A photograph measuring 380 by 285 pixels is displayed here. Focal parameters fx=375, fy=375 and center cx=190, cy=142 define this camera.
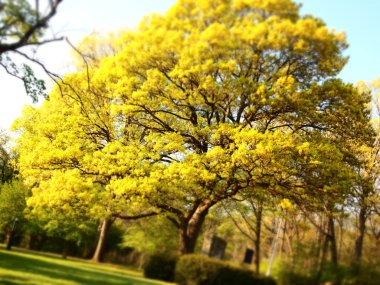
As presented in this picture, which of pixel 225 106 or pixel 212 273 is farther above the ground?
pixel 225 106

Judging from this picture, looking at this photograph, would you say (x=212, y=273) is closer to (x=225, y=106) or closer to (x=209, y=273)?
(x=209, y=273)

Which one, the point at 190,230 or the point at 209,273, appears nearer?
the point at 209,273

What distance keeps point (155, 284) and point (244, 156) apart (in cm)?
637

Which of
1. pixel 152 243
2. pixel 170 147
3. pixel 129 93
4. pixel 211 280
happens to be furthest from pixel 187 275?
pixel 152 243

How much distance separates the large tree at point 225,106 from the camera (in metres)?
13.0

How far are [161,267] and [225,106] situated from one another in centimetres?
859

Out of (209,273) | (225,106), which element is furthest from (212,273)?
(225,106)

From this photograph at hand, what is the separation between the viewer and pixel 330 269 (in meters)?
20.2

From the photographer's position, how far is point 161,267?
18.4m

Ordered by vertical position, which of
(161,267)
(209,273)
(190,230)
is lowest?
(161,267)

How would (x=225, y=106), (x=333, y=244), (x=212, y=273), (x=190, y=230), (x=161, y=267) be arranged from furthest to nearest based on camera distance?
(x=333, y=244)
(x=161, y=267)
(x=190, y=230)
(x=212, y=273)
(x=225, y=106)

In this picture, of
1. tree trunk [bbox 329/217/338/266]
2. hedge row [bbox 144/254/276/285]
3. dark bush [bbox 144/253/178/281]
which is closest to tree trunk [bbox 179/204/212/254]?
dark bush [bbox 144/253/178/281]

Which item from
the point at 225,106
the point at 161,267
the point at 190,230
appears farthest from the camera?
the point at 161,267

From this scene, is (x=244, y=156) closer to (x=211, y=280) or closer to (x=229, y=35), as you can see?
(x=229, y=35)
